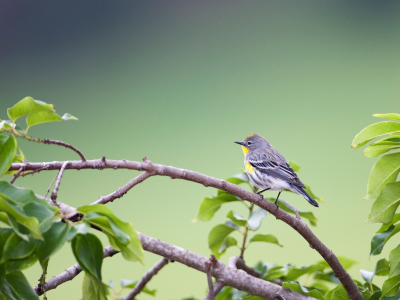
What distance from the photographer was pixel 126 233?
438 millimetres

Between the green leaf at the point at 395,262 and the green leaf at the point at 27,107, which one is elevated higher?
the green leaf at the point at 27,107

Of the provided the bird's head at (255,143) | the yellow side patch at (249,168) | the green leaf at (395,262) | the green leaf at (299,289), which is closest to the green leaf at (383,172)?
the green leaf at (395,262)

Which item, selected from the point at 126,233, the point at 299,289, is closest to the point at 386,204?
the point at 299,289

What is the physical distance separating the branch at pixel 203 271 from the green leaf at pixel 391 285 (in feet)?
0.45

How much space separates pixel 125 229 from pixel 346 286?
1.62 ft

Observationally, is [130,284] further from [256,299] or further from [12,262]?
[12,262]

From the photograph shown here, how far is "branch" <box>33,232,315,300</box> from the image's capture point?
2.02 feet

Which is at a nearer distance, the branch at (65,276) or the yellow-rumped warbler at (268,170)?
the branch at (65,276)

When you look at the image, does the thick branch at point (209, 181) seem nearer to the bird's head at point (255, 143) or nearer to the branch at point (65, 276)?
the branch at point (65, 276)

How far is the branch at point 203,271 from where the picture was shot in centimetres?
62

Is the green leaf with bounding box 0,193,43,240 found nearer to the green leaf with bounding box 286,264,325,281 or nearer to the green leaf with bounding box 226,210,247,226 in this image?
the green leaf with bounding box 226,210,247,226

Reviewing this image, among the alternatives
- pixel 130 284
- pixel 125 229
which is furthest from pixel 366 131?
pixel 130 284

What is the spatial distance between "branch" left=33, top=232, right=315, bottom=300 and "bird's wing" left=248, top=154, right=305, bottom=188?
50 centimetres

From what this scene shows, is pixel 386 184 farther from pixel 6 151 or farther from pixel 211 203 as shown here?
pixel 6 151
